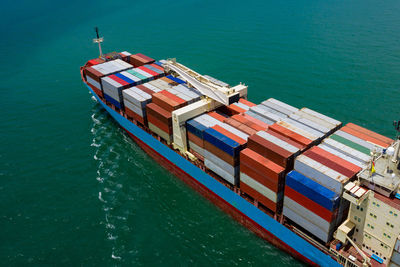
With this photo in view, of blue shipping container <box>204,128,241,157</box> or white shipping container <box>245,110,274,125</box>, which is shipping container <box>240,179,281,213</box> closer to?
blue shipping container <box>204,128,241,157</box>

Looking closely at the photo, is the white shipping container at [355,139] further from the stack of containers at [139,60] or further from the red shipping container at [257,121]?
the stack of containers at [139,60]

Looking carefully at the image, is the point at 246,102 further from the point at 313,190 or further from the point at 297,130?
the point at 313,190

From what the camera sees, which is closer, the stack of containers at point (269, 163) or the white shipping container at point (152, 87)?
the stack of containers at point (269, 163)

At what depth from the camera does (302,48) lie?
77.9 m

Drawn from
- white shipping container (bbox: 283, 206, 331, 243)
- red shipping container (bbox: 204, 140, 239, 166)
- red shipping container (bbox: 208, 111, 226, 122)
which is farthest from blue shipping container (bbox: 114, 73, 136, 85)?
white shipping container (bbox: 283, 206, 331, 243)

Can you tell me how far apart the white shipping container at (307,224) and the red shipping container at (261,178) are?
93.6 inches

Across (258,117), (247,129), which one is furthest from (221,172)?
(258,117)

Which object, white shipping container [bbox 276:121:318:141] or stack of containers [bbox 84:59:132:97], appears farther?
stack of containers [bbox 84:59:132:97]

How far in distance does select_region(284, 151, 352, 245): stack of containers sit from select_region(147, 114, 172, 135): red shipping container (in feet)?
66.0

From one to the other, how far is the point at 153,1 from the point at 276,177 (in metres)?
117

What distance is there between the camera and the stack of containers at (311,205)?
1102 inches

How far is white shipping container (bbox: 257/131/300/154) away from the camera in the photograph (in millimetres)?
32956

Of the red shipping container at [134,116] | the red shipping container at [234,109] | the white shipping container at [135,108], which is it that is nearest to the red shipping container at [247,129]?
the red shipping container at [234,109]

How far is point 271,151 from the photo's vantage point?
32.9 metres
